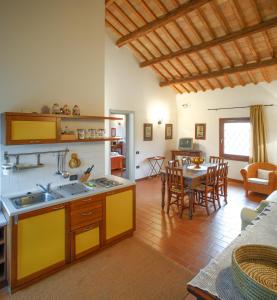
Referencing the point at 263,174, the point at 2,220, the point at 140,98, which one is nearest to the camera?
the point at 2,220

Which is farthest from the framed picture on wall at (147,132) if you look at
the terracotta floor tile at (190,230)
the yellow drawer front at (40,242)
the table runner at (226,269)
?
the table runner at (226,269)

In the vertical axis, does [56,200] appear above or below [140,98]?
below

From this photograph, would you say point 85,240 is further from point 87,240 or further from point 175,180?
point 175,180

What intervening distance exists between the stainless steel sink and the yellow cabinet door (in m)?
0.68

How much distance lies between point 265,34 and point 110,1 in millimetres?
3270

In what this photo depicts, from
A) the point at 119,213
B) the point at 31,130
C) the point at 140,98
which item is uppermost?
the point at 140,98

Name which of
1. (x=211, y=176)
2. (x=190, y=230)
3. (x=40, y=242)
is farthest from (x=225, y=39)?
(x=40, y=242)

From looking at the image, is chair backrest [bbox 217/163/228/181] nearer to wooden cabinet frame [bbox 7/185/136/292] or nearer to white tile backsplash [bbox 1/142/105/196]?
wooden cabinet frame [bbox 7/185/136/292]

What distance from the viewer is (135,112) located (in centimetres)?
662

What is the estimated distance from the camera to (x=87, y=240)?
9.09ft

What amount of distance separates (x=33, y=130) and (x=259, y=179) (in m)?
5.18

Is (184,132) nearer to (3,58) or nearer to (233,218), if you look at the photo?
(233,218)

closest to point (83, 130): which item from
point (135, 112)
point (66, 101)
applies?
point (66, 101)

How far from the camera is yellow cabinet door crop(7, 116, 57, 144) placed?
244cm
